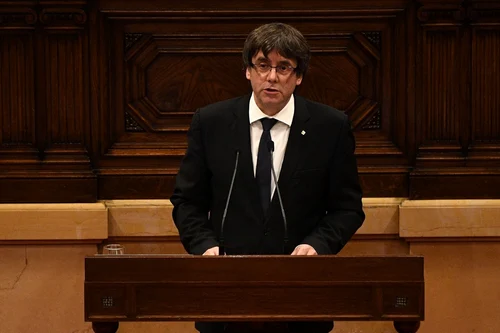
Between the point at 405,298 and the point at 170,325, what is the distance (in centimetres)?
251

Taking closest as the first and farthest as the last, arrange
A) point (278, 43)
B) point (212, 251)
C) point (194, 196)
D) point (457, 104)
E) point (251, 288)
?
point (251, 288)
point (212, 251)
point (278, 43)
point (194, 196)
point (457, 104)

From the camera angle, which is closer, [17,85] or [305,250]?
[305,250]

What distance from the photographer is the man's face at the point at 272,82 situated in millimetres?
3684

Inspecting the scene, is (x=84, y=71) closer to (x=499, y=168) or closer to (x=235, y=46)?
(x=235, y=46)

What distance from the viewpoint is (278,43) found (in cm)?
366

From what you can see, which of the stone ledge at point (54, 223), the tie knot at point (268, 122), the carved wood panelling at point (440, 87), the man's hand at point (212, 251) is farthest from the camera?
the carved wood panelling at point (440, 87)

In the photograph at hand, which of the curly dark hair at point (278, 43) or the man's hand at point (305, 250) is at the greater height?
the curly dark hair at point (278, 43)

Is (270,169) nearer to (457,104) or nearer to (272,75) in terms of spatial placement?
(272,75)

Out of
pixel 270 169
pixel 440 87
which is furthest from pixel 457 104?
pixel 270 169

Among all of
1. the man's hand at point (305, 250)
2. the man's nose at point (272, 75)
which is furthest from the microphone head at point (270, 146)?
the man's hand at point (305, 250)

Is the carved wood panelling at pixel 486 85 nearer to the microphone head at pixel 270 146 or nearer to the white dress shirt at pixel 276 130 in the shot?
the white dress shirt at pixel 276 130

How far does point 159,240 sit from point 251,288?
2413mm

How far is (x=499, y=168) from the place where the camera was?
549 centimetres

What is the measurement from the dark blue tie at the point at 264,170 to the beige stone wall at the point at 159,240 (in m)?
1.72
